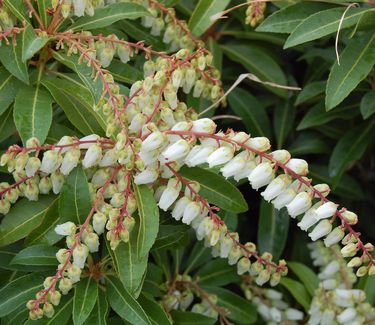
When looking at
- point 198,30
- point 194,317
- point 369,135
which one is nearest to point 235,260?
point 194,317

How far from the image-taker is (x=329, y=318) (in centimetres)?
282

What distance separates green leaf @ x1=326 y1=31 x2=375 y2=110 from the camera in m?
2.55

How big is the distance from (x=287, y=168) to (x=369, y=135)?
49.2 inches

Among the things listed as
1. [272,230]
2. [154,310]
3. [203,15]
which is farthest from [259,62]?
[154,310]

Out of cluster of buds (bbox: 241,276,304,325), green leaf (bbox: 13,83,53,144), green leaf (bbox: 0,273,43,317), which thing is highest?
green leaf (bbox: 13,83,53,144)

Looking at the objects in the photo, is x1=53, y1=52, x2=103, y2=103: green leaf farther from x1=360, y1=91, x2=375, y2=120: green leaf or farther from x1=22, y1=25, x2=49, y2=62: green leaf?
x1=360, y1=91, x2=375, y2=120: green leaf

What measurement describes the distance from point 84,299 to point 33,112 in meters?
0.57

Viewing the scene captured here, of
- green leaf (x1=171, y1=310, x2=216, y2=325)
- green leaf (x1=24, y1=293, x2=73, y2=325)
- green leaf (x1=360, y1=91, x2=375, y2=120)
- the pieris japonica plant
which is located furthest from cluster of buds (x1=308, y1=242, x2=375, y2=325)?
green leaf (x1=24, y1=293, x2=73, y2=325)

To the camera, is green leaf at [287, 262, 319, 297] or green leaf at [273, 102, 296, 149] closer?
green leaf at [287, 262, 319, 297]

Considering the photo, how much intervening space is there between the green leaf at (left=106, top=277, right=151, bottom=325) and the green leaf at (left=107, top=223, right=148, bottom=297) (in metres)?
0.08

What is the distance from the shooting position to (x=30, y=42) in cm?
235

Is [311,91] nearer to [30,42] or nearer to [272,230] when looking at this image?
A: [272,230]

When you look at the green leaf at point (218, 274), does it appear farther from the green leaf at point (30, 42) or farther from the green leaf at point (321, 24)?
the green leaf at point (30, 42)

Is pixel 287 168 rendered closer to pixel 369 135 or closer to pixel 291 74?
pixel 369 135
